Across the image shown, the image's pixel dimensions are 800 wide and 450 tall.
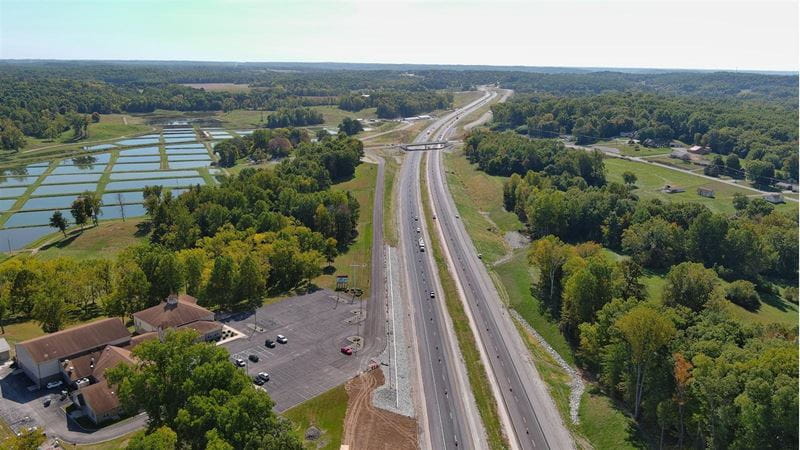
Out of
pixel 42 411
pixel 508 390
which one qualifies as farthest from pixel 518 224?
pixel 42 411

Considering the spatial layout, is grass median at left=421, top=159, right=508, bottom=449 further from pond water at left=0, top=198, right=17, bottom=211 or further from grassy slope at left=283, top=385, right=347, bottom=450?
pond water at left=0, top=198, right=17, bottom=211

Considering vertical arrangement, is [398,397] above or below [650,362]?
below

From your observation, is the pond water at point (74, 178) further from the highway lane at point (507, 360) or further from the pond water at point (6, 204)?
the highway lane at point (507, 360)

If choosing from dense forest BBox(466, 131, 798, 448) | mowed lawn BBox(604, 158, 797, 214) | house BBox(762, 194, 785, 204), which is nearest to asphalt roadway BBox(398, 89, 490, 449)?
dense forest BBox(466, 131, 798, 448)

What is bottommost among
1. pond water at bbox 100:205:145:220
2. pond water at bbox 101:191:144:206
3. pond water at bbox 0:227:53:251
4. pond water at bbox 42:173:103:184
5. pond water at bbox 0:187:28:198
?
pond water at bbox 0:227:53:251

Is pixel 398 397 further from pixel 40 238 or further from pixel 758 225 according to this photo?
pixel 40 238

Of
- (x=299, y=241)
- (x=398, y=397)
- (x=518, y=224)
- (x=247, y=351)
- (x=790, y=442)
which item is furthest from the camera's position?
(x=518, y=224)

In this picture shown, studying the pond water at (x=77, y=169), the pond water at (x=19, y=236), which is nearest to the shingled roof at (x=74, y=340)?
the pond water at (x=19, y=236)
